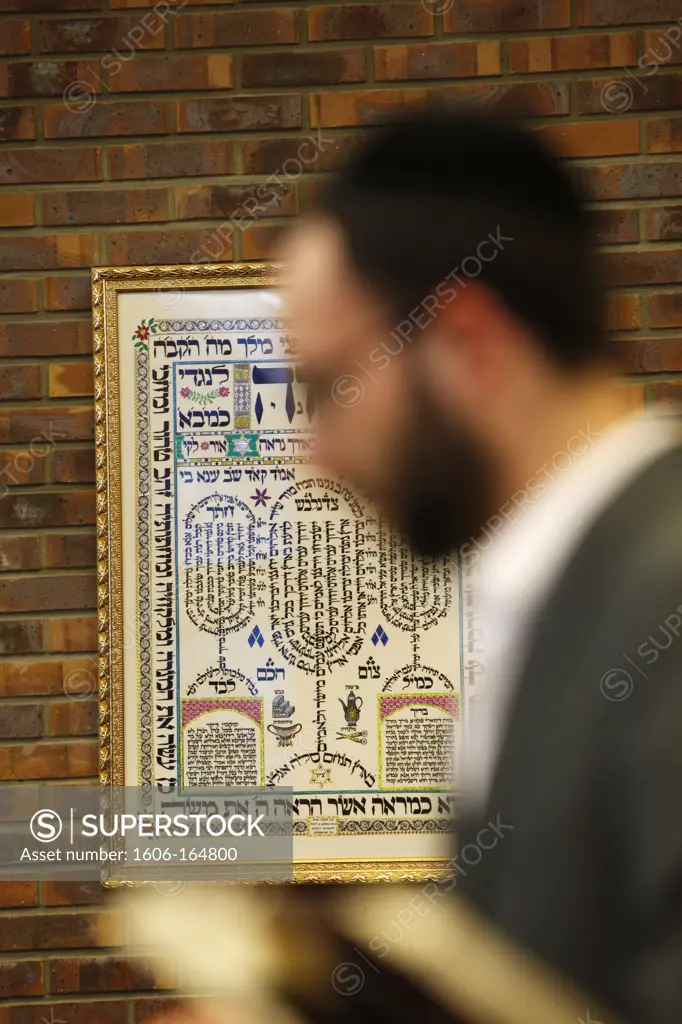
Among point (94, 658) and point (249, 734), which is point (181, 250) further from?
point (249, 734)

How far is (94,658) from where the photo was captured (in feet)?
5.81

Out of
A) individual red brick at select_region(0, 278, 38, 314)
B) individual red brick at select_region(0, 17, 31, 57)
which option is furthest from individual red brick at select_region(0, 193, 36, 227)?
individual red brick at select_region(0, 17, 31, 57)

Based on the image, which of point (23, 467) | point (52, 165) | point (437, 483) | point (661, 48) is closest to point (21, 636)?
point (23, 467)

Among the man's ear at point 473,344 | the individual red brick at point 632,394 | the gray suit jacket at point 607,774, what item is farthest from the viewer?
the individual red brick at point 632,394

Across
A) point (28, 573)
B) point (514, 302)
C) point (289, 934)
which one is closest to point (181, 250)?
point (28, 573)

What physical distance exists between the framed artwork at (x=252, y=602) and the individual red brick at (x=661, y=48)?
80 centimetres

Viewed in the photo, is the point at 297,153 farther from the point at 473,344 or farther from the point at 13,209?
the point at 473,344

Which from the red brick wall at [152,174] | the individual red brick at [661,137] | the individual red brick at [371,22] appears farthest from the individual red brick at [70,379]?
the individual red brick at [661,137]

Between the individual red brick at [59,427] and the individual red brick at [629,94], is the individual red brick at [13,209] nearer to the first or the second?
the individual red brick at [59,427]

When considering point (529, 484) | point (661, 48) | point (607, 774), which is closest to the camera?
point (607, 774)

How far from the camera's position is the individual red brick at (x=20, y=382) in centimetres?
179

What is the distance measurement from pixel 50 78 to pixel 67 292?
1.33ft

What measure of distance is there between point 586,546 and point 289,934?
459mm

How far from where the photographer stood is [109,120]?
179cm
